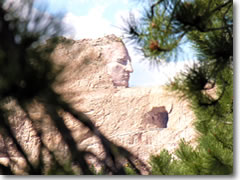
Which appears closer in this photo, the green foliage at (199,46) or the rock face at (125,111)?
the green foliage at (199,46)

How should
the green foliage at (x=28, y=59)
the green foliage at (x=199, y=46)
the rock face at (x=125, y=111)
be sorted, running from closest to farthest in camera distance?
the green foliage at (x=28, y=59)
the green foliage at (x=199, y=46)
the rock face at (x=125, y=111)

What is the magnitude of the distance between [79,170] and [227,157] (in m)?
0.65

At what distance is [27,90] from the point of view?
78 cm

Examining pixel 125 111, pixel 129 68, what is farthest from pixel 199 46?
pixel 125 111

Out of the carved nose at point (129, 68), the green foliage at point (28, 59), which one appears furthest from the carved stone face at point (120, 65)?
the green foliage at point (28, 59)

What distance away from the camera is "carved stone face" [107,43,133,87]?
1570mm

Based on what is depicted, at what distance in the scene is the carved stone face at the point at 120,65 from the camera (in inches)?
61.8

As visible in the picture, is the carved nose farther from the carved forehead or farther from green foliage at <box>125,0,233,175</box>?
green foliage at <box>125,0,233,175</box>


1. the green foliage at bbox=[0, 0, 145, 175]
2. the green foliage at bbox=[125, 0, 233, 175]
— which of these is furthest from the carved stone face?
the green foliage at bbox=[0, 0, 145, 175]

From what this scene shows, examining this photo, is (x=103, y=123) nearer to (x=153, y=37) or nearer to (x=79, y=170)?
(x=79, y=170)

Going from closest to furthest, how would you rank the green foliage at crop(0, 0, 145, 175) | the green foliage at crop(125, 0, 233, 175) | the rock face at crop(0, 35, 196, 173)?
the green foliage at crop(0, 0, 145, 175) → the green foliage at crop(125, 0, 233, 175) → the rock face at crop(0, 35, 196, 173)

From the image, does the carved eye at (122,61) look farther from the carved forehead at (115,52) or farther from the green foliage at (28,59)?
the green foliage at (28,59)

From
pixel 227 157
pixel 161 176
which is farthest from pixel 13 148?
pixel 227 157

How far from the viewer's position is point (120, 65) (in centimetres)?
158
